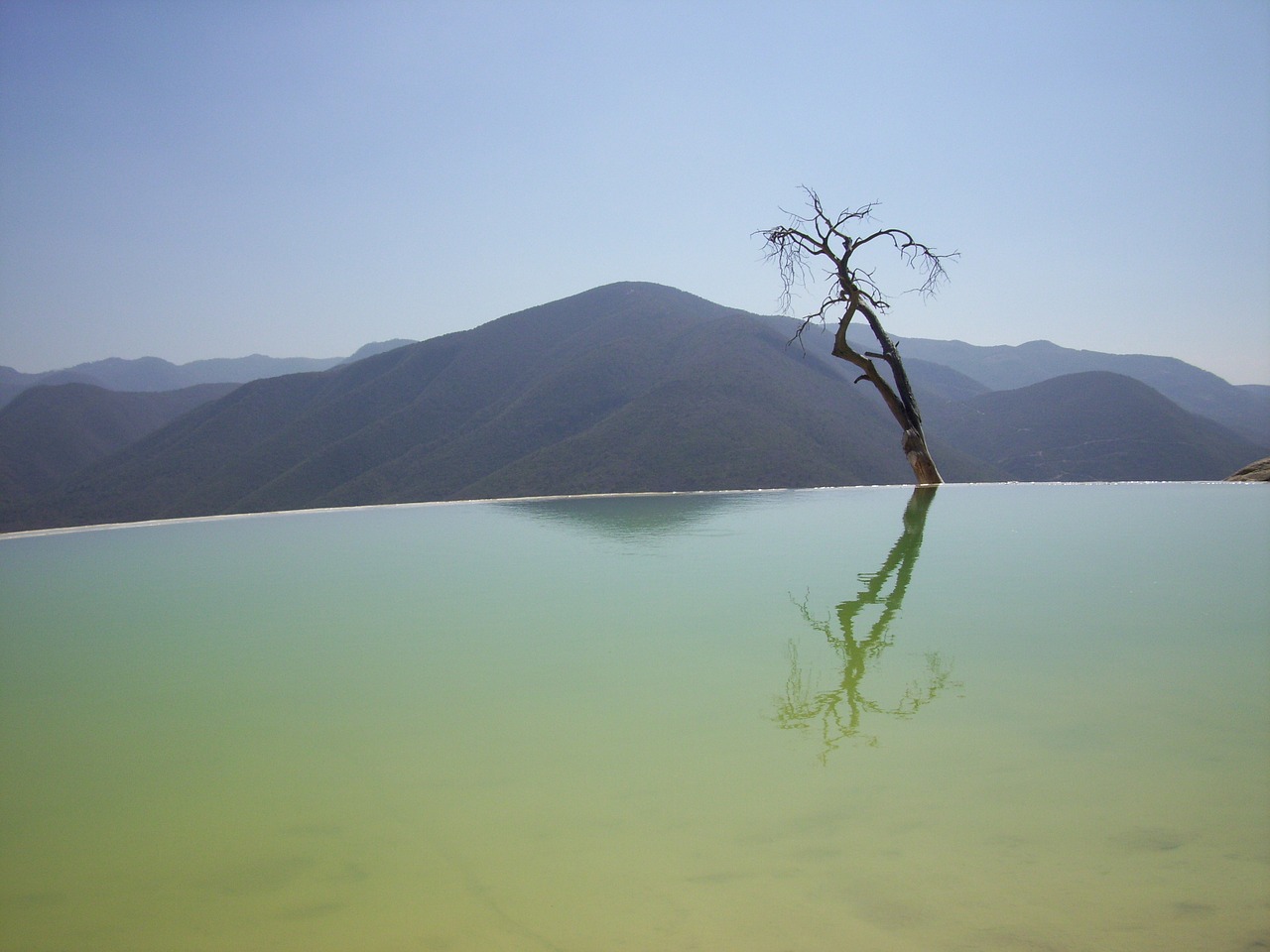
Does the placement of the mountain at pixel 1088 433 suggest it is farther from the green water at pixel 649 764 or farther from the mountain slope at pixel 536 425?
the green water at pixel 649 764

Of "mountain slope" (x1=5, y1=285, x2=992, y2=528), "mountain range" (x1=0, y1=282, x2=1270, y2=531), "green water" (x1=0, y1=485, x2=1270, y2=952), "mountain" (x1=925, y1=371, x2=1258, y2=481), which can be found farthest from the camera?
"mountain" (x1=925, y1=371, x2=1258, y2=481)

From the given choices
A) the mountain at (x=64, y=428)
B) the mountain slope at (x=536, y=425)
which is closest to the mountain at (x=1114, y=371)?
the mountain slope at (x=536, y=425)

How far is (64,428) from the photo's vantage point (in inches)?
3209

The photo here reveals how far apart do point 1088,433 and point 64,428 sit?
89.0 metres

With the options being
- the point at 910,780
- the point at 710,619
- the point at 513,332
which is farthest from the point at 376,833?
the point at 513,332

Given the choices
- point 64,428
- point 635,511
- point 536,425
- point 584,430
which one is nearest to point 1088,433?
point 584,430

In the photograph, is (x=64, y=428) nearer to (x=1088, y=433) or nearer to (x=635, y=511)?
(x=1088, y=433)

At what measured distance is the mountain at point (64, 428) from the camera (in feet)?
240

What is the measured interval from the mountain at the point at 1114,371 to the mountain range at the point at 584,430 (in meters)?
15.1

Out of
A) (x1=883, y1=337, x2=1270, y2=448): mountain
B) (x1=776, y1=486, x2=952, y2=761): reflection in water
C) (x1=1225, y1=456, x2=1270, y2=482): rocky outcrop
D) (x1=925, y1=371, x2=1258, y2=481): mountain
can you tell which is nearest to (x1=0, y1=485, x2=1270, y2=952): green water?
(x1=776, y1=486, x2=952, y2=761): reflection in water

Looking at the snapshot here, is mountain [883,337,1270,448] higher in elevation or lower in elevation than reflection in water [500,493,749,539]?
higher

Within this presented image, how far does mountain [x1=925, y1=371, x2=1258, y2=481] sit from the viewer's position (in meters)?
52.1

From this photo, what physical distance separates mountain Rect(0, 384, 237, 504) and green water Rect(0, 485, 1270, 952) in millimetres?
76765

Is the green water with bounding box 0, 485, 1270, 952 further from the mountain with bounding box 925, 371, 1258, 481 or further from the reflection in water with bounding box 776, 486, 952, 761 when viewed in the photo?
the mountain with bounding box 925, 371, 1258, 481
